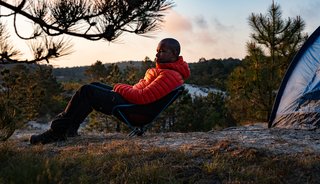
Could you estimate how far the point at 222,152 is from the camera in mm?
4691

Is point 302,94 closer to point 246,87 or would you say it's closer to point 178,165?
point 178,165

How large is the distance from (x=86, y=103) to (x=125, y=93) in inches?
20.5

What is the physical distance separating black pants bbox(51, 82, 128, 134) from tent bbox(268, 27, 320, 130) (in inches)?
119

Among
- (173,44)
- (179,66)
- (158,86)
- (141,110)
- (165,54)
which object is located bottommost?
(141,110)

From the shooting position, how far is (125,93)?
236 inches

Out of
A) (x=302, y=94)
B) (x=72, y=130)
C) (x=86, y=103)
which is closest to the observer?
(x=86, y=103)

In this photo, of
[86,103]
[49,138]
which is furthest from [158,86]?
[49,138]

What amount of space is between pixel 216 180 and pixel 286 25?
10.4m

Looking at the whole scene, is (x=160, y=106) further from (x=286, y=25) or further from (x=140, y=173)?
(x=286, y=25)

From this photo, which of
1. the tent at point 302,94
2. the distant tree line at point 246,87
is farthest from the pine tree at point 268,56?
the tent at point 302,94

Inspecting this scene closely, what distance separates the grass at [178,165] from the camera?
12.7 feet

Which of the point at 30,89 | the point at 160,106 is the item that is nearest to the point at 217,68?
the point at 30,89

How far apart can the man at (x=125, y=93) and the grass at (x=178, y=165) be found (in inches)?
42.3

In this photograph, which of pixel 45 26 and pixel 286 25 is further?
pixel 286 25
